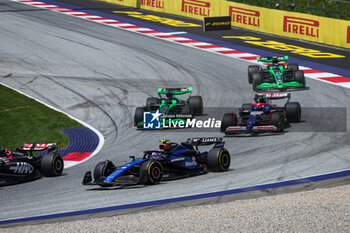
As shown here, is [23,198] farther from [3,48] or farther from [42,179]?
[3,48]

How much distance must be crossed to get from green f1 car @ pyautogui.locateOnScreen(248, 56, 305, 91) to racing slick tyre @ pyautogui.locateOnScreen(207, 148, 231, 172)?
1106 cm

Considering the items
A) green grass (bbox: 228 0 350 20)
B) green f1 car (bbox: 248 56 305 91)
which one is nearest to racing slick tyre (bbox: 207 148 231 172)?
green f1 car (bbox: 248 56 305 91)

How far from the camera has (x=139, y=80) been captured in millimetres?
29938

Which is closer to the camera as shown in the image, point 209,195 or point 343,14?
point 209,195

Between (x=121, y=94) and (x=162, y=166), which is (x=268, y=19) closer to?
(x=121, y=94)

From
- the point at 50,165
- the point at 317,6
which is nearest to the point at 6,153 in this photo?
the point at 50,165

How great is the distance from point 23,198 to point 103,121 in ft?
30.5

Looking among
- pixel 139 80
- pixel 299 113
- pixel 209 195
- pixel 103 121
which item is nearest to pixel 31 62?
pixel 139 80

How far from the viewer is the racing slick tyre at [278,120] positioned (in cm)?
2050

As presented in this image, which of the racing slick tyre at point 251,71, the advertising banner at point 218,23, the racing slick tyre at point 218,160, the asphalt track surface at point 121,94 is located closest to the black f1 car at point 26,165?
the asphalt track surface at point 121,94

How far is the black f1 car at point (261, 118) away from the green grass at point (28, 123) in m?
5.54

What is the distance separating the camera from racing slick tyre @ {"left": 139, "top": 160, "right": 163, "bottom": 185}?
1521 centimetres

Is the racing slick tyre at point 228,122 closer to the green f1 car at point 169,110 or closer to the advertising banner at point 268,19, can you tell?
the green f1 car at point 169,110

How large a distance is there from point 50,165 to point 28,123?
7.44 metres
